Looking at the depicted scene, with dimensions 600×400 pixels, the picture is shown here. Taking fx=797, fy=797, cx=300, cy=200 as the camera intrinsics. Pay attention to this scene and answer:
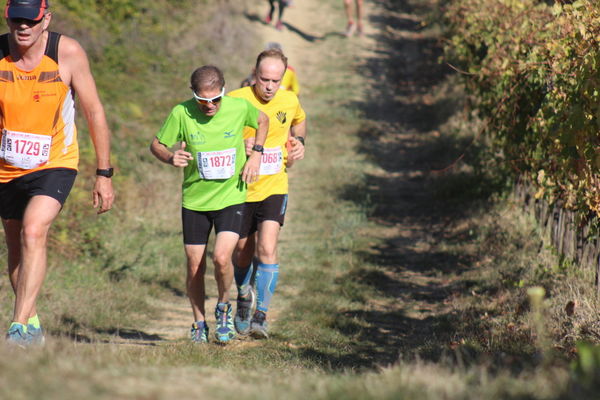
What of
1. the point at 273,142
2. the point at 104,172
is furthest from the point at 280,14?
the point at 104,172

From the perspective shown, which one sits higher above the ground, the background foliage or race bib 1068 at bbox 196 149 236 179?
the background foliage

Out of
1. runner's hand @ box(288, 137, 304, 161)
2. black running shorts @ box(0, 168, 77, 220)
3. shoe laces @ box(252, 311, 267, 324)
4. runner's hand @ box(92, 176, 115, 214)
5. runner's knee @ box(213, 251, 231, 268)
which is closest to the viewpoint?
black running shorts @ box(0, 168, 77, 220)

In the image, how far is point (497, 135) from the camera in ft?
30.6

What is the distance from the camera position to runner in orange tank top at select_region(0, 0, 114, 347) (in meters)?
5.20

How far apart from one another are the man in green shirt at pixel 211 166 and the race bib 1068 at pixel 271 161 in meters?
0.34

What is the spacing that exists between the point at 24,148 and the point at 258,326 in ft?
→ 8.41

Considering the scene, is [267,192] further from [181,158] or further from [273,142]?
[181,158]

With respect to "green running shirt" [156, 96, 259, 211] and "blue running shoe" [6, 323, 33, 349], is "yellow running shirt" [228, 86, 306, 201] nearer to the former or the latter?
"green running shirt" [156, 96, 259, 211]

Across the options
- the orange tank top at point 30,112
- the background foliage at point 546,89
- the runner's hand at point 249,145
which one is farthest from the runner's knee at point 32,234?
the background foliage at point 546,89

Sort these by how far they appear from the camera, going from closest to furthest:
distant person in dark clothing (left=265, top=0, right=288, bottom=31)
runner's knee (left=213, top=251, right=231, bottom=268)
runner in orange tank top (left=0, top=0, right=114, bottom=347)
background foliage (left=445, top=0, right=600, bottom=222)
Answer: runner in orange tank top (left=0, top=0, right=114, bottom=347) → background foliage (left=445, top=0, right=600, bottom=222) → runner's knee (left=213, top=251, right=231, bottom=268) → distant person in dark clothing (left=265, top=0, right=288, bottom=31)

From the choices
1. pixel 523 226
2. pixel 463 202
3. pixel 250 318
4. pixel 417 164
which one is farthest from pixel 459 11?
pixel 250 318

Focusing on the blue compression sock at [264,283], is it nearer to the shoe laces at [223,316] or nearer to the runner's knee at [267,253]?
the runner's knee at [267,253]

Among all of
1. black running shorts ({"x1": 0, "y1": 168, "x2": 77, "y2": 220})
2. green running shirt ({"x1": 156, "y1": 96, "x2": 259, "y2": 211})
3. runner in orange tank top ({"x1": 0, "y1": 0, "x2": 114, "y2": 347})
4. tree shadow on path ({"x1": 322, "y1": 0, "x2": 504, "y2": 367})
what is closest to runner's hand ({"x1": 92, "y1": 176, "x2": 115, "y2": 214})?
runner in orange tank top ({"x1": 0, "y1": 0, "x2": 114, "y2": 347})

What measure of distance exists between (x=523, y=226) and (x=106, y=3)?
40.3 ft
